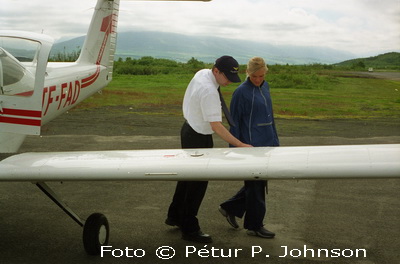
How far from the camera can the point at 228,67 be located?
4.36 metres

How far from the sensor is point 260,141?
4.64m

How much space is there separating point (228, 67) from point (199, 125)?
0.54 meters

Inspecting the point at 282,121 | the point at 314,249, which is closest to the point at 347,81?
the point at 282,121

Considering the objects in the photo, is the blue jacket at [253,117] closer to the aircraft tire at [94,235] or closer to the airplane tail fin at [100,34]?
the aircraft tire at [94,235]

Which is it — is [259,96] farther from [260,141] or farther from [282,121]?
[282,121]

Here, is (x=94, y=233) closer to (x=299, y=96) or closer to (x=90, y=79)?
(x=90, y=79)

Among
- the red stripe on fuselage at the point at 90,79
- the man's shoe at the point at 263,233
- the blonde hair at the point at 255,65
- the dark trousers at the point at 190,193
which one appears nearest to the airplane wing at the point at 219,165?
the dark trousers at the point at 190,193

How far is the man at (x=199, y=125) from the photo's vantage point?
4.33 metres

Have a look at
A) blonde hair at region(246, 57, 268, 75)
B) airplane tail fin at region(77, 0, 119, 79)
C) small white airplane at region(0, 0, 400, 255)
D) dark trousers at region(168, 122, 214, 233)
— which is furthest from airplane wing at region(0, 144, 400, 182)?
airplane tail fin at region(77, 0, 119, 79)

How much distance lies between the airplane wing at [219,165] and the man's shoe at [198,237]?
2.51 feet

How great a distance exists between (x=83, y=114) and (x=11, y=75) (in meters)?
9.53

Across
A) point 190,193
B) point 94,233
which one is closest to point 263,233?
point 190,193

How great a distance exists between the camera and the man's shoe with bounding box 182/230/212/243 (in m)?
4.60

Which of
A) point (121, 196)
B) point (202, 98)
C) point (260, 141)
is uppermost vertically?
point (202, 98)
